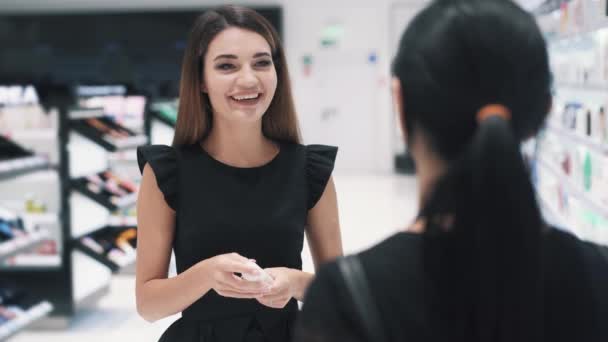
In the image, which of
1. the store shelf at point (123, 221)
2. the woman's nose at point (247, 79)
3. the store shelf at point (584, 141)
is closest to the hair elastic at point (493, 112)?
the woman's nose at point (247, 79)

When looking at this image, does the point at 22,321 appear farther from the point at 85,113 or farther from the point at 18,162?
the point at 85,113

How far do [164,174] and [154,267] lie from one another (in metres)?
0.24

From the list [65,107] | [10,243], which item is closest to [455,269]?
[10,243]

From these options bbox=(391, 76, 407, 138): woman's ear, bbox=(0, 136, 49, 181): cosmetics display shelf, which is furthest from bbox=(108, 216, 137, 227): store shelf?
bbox=(391, 76, 407, 138): woman's ear

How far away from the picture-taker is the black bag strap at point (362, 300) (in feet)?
2.66

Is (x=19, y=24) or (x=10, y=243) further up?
(x=19, y=24)

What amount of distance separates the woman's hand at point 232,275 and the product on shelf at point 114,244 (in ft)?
11.3

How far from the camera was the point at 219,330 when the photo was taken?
1696 millimetres

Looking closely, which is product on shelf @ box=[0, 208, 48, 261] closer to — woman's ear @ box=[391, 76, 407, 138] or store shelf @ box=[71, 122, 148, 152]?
store shelf @ box=[71, 122, 148, 152]

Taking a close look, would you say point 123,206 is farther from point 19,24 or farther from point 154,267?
point 19,24

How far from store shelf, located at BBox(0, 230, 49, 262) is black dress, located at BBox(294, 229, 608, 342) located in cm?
306

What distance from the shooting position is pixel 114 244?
16.3 ft

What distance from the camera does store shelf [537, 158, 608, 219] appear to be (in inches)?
152

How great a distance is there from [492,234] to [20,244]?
11.1ft
